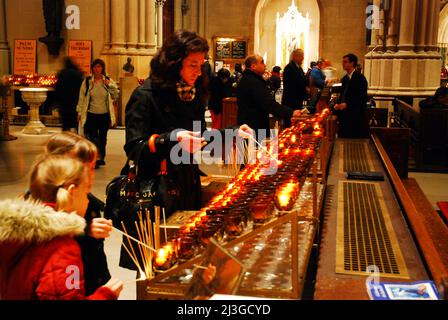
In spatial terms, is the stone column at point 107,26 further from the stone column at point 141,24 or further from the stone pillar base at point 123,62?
the stone column at point 141,24

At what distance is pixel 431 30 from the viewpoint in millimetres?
13117

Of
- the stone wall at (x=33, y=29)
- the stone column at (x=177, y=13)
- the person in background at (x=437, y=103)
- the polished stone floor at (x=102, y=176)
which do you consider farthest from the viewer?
the stone column at (x=177, y=13)

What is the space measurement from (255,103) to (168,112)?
12.4 feet

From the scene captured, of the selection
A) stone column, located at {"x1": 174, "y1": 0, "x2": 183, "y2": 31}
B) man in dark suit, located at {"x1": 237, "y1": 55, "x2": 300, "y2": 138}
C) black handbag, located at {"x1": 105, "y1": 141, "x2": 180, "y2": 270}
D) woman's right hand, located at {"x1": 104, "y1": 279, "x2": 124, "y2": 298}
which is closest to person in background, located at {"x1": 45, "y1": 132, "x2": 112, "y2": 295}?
woman's right hand, located at {"x1": 104, "y1": 279, "x2": 124, "y2": 298}

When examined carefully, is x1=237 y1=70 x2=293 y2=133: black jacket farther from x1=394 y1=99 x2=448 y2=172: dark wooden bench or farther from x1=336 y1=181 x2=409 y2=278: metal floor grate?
x1=394 y1=99 x2=448 y2=172: dark wooden bench

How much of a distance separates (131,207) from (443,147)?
8.47 m

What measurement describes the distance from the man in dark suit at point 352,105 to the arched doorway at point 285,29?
17.2 m

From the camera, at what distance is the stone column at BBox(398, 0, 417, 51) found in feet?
42.4

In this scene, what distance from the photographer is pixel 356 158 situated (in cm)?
609

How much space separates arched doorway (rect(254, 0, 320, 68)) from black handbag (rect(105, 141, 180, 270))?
2382 cm

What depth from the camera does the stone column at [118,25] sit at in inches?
608

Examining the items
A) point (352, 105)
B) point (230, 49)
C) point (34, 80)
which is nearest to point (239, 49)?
point (230, 49)

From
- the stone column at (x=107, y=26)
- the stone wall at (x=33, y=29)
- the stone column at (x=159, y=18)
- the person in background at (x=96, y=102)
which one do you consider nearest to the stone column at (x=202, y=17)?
the stone column at (x=159, y=18)

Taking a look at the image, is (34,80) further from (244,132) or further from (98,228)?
(98,228)
